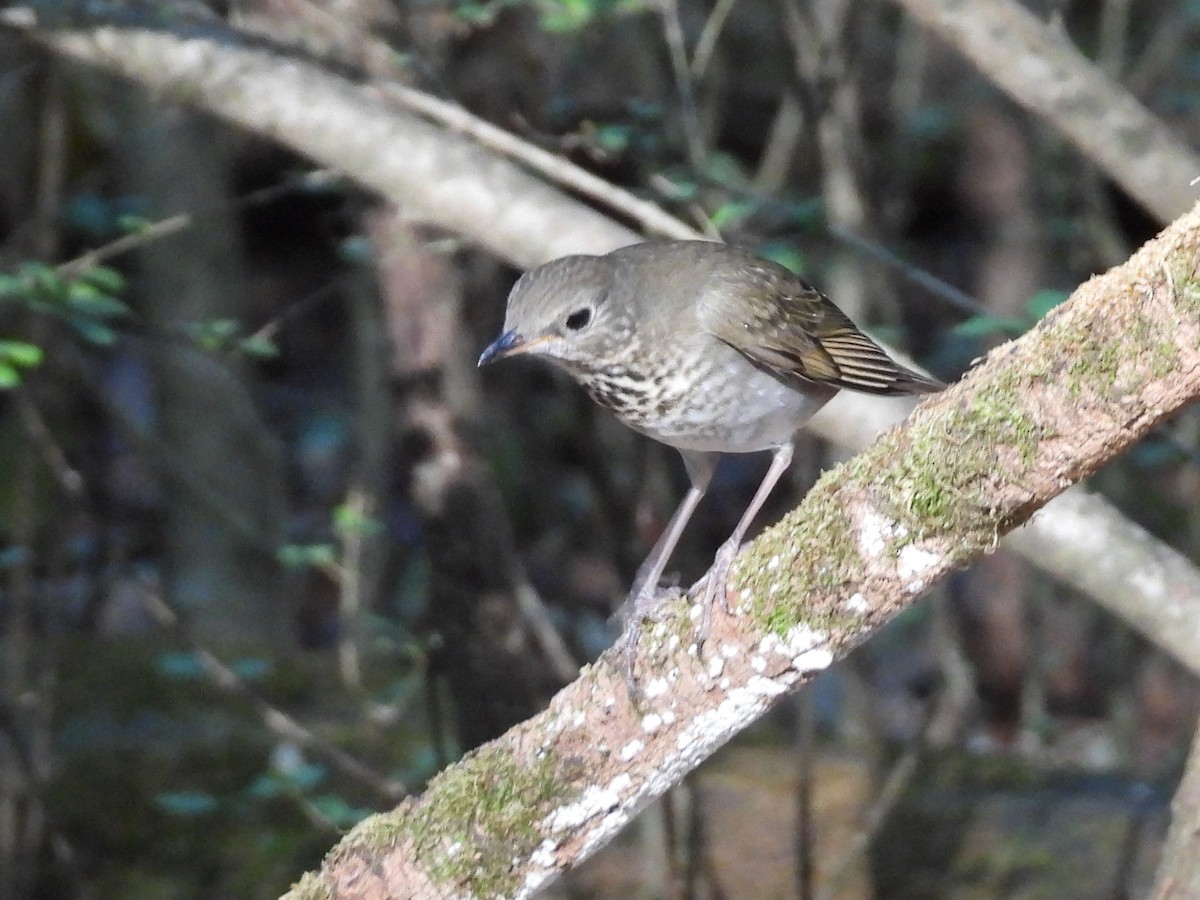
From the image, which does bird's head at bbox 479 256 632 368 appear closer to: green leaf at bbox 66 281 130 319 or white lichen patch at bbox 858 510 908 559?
green leaf at bbox 66 281 130 319

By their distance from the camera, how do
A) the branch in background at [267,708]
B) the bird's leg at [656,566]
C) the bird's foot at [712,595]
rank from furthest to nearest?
the branch in background at [267,708] < the bird's leg at [656,566] < the bird's foot at [712,595]

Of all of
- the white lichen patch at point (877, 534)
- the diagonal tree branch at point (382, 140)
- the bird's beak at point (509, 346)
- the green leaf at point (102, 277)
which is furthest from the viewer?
the diagonal tree branch at point (382, 140)

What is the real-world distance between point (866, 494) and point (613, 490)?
9.22 ft

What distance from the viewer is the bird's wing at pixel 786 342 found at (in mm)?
3129

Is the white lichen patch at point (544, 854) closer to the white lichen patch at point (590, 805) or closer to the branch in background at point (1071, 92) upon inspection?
the white lichen patch at point (590, 805)

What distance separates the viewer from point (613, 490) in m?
4.83

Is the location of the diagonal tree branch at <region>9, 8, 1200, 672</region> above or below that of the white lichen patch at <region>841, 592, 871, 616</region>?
below

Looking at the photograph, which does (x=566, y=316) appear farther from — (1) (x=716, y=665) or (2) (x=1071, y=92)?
(2) (x=1071, y=92)

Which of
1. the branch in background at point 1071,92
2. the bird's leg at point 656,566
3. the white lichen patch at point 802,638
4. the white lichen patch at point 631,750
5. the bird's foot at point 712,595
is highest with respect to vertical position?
the branch in background at point 1071,92

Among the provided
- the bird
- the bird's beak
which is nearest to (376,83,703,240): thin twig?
the bird

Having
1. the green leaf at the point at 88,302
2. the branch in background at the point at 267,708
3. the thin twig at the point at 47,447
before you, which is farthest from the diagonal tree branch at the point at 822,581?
the thin twig at the point at 47,447

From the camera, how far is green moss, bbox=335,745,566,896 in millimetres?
2154

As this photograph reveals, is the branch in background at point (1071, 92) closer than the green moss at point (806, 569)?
No

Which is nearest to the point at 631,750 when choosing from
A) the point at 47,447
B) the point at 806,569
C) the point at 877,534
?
the point at 806,569
